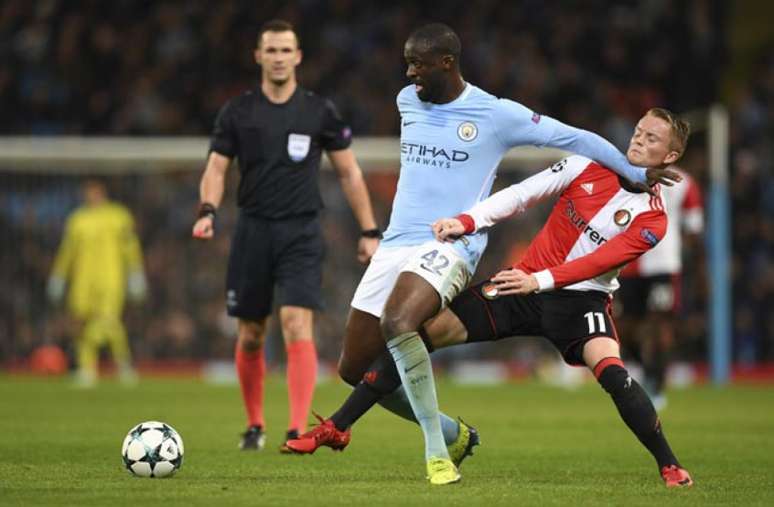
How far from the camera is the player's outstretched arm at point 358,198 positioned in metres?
9.38

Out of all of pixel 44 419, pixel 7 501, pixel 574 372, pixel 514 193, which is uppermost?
pixel 514 193

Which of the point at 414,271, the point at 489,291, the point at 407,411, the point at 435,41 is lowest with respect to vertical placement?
the point at 407,411

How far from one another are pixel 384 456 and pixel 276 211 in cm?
164

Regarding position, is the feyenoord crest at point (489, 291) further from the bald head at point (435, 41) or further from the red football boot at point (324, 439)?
the bald head at point (435, 41)

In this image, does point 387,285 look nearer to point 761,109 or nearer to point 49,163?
point 49,163

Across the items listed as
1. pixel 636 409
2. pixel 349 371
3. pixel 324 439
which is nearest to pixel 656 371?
pixel 349 371

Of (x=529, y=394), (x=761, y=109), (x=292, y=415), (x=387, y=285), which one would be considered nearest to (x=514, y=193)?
(x=387, y=285)

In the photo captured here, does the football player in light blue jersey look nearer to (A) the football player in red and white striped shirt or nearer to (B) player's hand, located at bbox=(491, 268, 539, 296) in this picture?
(A) the football player in red and white striped shirt

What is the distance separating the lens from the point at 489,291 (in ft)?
23.6

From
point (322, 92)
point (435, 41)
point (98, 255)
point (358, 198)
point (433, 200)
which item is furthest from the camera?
point (322, 92)

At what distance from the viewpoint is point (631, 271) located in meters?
13.9

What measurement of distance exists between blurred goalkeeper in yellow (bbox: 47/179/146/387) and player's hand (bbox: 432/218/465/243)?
11162 millimetres

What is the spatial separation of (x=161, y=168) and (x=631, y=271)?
733 cm

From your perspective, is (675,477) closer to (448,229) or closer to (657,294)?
(448,229)
